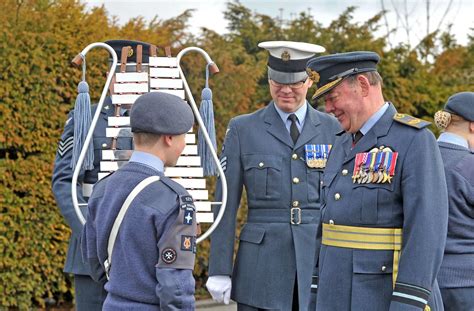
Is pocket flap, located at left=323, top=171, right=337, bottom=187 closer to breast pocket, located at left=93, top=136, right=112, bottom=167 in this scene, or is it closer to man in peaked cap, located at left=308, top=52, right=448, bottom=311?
man in peaked cap, located at left=308, top=52, right=448, bottom=311

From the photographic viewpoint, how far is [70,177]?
17.4 ft

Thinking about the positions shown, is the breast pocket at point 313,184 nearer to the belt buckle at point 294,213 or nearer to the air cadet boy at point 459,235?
the belt buckle at point 294,213

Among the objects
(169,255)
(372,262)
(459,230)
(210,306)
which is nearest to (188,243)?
(169,255)

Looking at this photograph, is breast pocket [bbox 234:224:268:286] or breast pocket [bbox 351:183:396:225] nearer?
breast pocket [bbox 351:183:396:225]

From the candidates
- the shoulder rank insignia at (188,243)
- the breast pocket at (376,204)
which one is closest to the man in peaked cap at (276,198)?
the breast pocket at (376,204)

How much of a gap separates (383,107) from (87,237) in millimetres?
1360

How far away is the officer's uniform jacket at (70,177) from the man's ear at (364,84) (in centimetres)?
163

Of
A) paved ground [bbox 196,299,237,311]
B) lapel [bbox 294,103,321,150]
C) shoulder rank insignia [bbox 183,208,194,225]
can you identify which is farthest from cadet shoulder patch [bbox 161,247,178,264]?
paved ground [bbox 196,299,237,311]

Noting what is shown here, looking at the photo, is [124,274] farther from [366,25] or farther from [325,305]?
[366,25]

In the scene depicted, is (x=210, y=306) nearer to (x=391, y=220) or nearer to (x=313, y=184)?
(x=313, y=184)

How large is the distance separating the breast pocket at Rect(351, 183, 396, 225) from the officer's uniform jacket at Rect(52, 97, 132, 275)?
1.69m

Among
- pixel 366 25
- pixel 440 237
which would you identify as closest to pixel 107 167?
pixel 440 237

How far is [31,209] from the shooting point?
311 inches

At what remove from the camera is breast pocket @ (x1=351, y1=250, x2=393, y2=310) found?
3.87 metres
